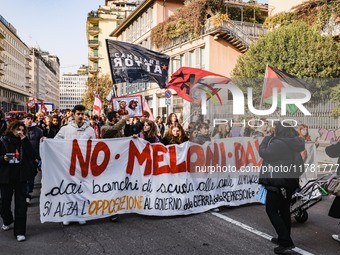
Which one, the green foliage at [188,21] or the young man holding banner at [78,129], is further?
the green foliage at [188,21]

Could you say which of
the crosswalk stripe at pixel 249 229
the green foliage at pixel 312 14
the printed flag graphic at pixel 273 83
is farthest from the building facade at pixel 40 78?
the crosswalk stripe at pixel 249 229

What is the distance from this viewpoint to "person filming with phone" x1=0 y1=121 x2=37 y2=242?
531 centimetres

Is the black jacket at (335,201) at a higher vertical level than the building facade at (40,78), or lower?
lower

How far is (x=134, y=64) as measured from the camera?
9383 mm

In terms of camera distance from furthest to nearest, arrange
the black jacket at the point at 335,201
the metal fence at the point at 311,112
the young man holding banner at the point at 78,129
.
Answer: the metal fence at the point at 311,112 < the young man holding banner at the point at 78,129 < the black jacket at the point at 335,201

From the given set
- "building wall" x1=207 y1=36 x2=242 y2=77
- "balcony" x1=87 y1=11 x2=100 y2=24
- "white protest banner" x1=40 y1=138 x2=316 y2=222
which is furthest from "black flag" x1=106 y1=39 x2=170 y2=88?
"balcony" x1=87 y1=11 x2=100 y2=24

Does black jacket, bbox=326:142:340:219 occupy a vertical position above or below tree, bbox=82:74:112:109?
below

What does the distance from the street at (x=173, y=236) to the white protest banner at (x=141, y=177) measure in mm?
247

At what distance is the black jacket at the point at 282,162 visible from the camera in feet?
16.0

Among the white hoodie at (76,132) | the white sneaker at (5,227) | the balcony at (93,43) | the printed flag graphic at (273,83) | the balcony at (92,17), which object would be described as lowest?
the white sneaker at (5,227)

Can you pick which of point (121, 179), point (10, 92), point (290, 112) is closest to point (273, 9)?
point (290, 112)

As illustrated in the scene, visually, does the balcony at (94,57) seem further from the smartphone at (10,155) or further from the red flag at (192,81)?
the smartphone at (10,155)

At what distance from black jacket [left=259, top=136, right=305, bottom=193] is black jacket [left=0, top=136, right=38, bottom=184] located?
3.31m

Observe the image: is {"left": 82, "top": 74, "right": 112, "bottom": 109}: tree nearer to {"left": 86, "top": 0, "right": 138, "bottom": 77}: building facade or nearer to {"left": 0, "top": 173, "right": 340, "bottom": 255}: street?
{"left": 86, "top": 0, "right": 138, "bottom": 77}: building facade
